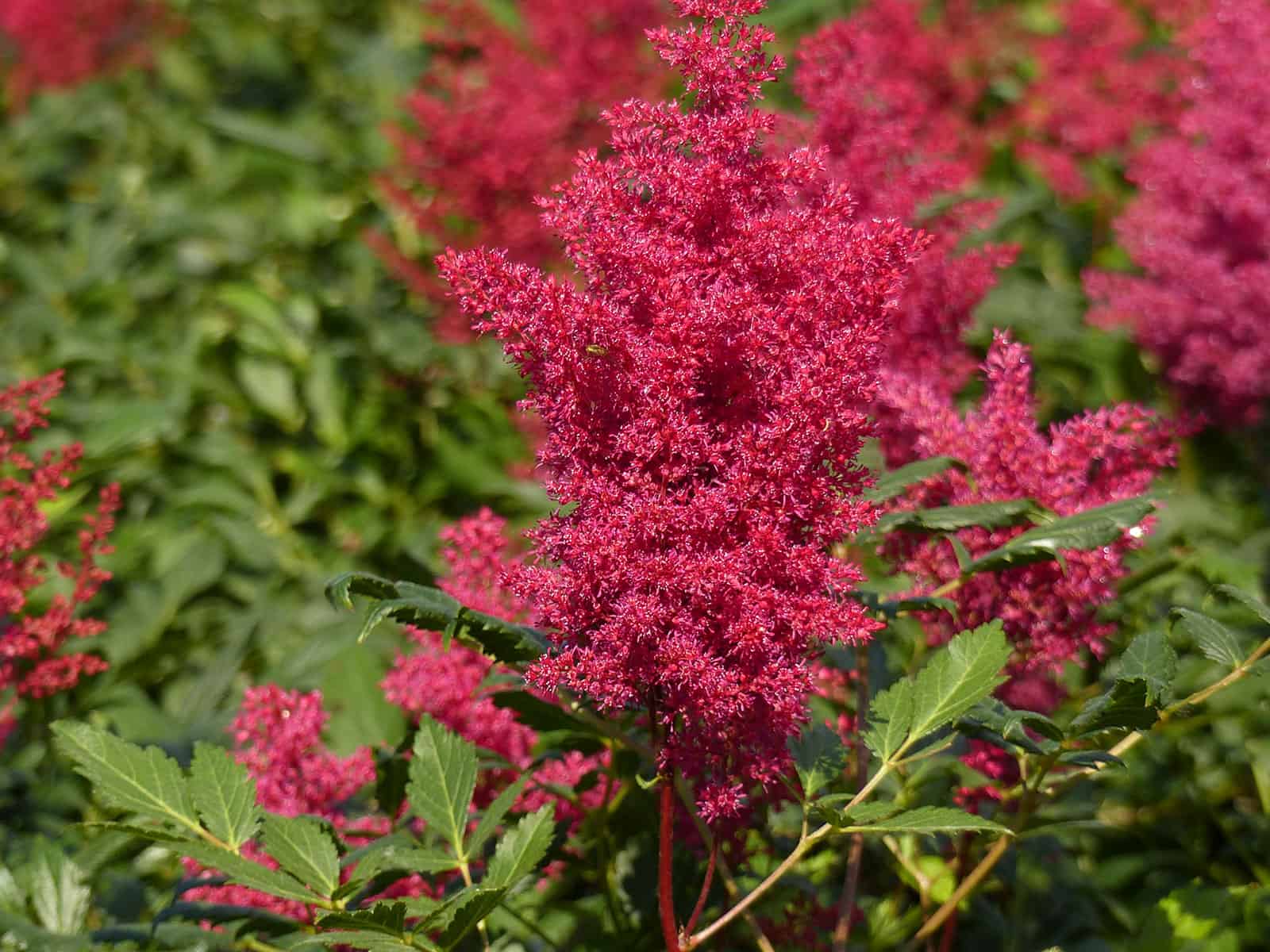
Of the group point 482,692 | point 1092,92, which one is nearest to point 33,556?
point 482,692

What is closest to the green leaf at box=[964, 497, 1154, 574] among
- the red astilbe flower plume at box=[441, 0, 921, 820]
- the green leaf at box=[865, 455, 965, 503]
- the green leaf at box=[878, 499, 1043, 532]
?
the green leaf at box=[878, 499, 1043, 532]

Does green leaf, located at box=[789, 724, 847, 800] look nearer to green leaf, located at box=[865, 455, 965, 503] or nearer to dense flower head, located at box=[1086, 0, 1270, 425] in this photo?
green leaf, located at box=[865, 455, 965, 503]

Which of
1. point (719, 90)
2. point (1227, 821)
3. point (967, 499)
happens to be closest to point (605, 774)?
point (967, 499)

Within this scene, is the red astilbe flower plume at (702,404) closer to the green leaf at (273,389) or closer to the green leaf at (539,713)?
the green leaf at (539,713)

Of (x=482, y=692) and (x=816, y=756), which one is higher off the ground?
(x=816, y=756)

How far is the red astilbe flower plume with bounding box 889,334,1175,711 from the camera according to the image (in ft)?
6.34

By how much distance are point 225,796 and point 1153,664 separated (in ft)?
3.76

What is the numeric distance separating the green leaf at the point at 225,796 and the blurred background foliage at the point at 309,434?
24.1 inches

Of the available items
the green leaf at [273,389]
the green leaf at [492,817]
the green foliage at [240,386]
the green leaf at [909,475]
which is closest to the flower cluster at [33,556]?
the green foliage at [240,386]

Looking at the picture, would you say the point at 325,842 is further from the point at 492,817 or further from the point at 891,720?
the point at 891,720

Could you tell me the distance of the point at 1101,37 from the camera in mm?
4500

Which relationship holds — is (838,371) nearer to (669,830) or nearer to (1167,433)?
(669,830)

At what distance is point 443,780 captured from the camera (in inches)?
71.1

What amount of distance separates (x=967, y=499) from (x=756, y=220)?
68 centimetres
